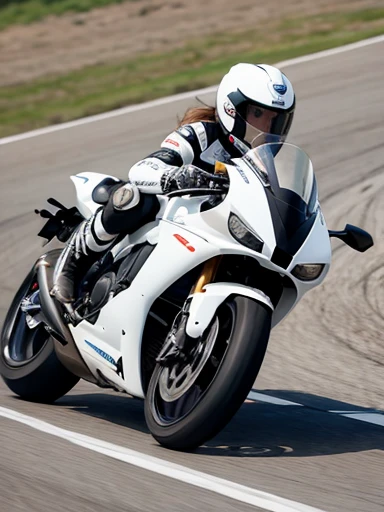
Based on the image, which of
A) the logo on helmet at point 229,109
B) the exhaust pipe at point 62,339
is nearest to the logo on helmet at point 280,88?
the logo on helmet at point 229,109

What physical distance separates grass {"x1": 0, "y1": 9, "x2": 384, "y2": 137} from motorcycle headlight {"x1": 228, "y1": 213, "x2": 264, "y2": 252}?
33.9ft

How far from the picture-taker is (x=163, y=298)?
4.99 meters

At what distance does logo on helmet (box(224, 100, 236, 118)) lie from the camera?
5.07 m

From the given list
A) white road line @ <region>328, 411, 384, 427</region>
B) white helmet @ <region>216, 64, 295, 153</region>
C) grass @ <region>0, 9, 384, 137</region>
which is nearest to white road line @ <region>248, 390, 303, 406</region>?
white road line @ <region>328, 411, 384, 427</region>

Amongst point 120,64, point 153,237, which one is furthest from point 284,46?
point 153,237

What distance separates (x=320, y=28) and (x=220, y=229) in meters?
13.9

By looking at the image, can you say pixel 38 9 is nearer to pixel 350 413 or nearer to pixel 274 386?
pixel 274 386

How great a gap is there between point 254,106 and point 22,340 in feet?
6.43

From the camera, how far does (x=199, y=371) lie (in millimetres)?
4508

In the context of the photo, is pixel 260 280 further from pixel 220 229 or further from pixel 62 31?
pixel 62 31

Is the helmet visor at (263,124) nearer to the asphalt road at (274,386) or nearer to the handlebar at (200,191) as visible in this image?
the handlebar at (200,191)

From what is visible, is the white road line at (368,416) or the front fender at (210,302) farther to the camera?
the white road line at (368,416)

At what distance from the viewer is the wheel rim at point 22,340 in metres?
5.91

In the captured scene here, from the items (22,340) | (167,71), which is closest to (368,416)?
(22,340)
